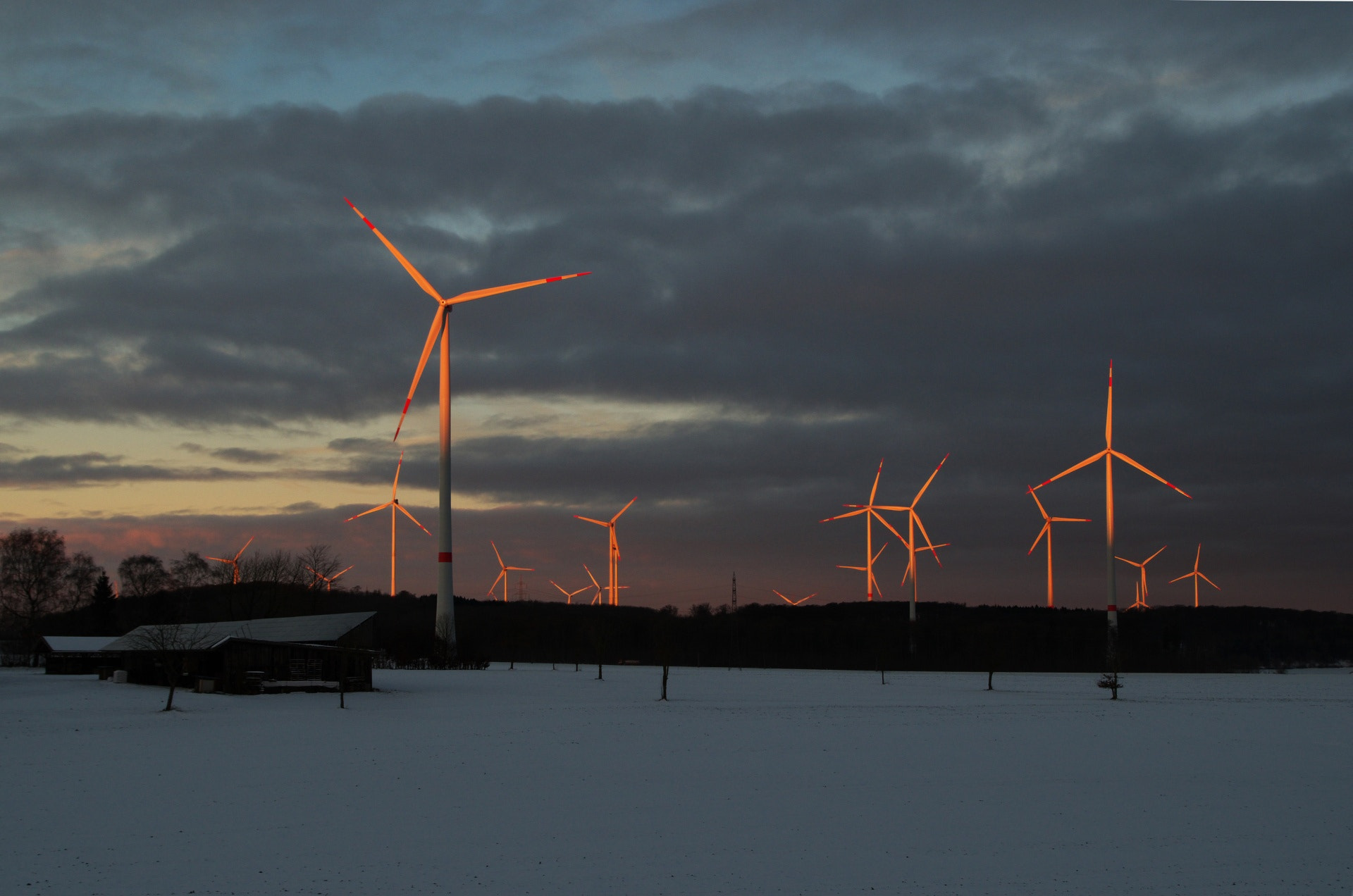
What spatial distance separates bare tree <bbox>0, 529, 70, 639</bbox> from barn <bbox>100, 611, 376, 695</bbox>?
8194 cm

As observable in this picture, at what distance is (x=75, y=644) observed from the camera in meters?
98.5

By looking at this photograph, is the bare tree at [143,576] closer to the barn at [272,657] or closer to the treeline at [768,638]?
the treeline at [768,638]

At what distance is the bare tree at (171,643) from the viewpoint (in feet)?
200

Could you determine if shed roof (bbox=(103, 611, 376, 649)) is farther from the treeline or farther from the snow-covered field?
the treeline

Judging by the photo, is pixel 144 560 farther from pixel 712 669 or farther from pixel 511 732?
pixel 511 732

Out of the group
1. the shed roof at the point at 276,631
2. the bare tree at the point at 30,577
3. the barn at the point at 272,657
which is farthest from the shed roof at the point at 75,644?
the bare tree at the point at 30,577

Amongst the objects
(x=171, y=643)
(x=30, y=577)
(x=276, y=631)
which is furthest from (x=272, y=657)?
(x=30, y=577)

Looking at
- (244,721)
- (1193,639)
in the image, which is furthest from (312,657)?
A: (1193,639)

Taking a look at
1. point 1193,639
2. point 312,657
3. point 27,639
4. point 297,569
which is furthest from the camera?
point 1193,639

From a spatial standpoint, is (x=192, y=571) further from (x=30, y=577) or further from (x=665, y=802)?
(x=665, y=802)

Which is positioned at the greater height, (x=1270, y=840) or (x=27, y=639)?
(x=1270, y=840)

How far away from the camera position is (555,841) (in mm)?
22781

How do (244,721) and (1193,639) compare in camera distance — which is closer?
(244,721)

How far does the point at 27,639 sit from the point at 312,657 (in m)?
81.1
